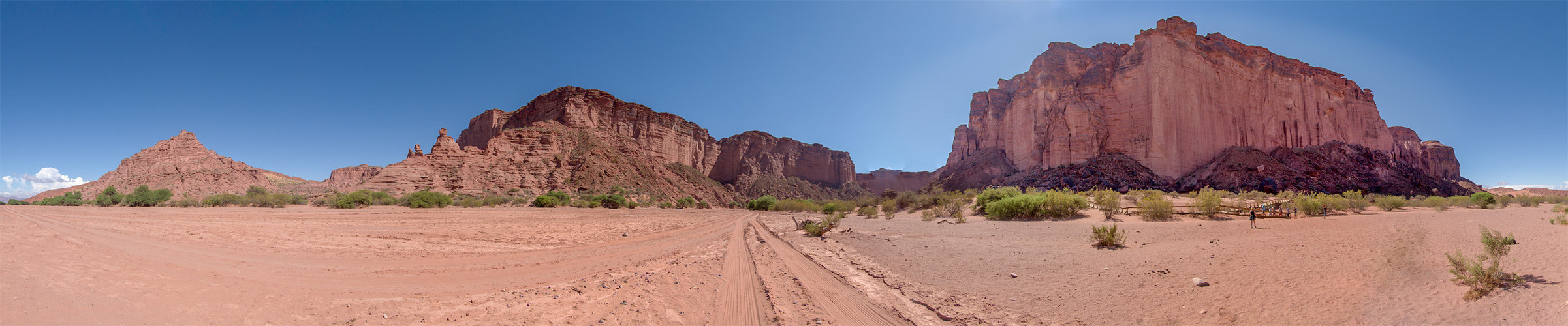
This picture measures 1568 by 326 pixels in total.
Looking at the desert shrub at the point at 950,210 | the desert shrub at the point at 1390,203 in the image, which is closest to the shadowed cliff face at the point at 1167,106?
the desert shrub at the point at 1390,203

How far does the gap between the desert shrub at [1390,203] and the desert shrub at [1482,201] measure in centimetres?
222

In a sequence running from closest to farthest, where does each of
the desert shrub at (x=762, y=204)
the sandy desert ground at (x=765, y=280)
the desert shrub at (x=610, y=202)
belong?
the sandy desert ground at (x=765, y=280), the desert shrub at (x=610, y=202), the desert shrub at (x=762, y=204)

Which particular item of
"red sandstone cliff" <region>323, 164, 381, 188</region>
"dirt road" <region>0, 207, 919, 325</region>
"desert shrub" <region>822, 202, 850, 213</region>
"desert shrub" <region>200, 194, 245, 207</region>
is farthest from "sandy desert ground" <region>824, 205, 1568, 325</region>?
"red sandstone cliff" <region>323, 164, 381, 188</region>

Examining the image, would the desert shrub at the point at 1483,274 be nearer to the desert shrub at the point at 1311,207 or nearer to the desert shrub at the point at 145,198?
the desert shrub at the point at 1311,207

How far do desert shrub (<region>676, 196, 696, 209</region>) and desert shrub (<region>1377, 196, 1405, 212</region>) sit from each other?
1764 inches

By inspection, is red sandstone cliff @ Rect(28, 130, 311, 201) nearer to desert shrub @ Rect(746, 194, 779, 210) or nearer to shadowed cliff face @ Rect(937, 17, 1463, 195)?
desert shrub @ Rect(746, 194, 779, 210)


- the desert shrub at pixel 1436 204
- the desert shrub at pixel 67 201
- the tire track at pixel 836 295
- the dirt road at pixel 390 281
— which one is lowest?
the tire track at pixel 836 295

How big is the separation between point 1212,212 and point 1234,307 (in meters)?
15.2

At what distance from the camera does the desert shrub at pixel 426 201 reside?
27203 mm

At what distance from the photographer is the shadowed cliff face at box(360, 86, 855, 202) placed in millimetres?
40750

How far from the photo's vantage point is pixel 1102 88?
44.6 m

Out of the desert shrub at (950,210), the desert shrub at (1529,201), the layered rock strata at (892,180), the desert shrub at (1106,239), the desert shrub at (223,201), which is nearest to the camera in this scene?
the desert shrub at (1106,239)

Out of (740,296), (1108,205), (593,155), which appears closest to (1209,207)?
(1108,205)

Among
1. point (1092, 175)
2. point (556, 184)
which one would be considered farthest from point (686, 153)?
point (1092, 175)
